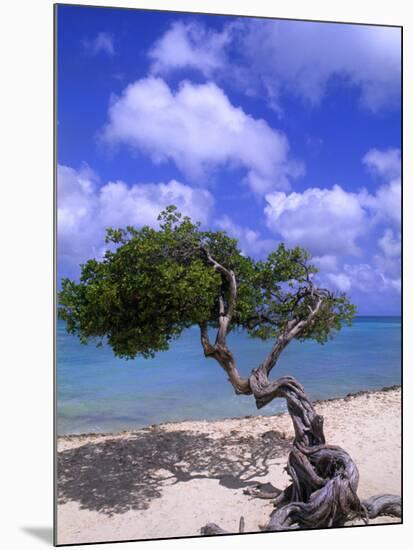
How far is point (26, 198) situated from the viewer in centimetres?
601

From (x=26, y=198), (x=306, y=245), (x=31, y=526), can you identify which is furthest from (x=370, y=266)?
(x=31, y=526)

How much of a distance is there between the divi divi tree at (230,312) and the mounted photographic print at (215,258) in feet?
0.06

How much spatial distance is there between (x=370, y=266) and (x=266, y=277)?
116cm

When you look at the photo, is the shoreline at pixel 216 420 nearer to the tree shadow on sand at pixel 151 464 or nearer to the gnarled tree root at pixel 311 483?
the tree shadow on sand at pixel 151 464

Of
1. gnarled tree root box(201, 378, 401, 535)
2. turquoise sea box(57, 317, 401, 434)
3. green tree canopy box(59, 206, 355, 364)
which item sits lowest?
gnarled tree root box(201, 378, 401, 535)

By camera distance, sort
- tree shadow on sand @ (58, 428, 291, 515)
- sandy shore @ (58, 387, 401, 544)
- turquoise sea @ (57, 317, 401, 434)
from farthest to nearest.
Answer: turquoise sea @ (57, 317, 401, 434), tree shadow on sand @ (58, 428, 291, 515), sandy shore @ (58, 387, 401, 544)

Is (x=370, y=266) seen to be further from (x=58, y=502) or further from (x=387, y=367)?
(x=58, y=502)

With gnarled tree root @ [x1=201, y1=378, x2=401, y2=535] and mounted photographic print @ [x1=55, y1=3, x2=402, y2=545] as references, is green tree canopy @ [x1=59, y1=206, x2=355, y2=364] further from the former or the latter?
gnarled tree root @ [x1=201, y1=378, x2=401, y2=535]

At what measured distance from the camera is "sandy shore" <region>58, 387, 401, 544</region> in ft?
20.0

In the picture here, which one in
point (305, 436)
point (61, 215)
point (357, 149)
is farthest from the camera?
point (357, 149)

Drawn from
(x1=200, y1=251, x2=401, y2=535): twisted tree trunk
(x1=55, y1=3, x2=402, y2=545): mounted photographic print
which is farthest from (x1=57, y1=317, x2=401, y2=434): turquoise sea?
(x1=200, y1=251, x2=401, y2=535): twisted tree trunk

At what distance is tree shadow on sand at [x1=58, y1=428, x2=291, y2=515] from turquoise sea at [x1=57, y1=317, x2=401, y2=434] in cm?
24
